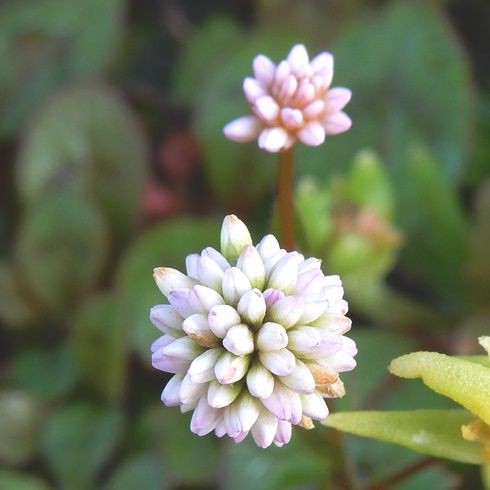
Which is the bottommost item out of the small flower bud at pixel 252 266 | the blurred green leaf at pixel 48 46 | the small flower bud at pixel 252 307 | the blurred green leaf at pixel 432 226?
the small flower bud at pixel 252 307

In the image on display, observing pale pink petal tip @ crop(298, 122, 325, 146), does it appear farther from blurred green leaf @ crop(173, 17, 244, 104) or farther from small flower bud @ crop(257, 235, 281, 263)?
blurred green leaf @ crop(173, 17, 244, 104)

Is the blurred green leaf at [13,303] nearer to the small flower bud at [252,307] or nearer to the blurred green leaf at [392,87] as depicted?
the blurred green leaf at [392,87]

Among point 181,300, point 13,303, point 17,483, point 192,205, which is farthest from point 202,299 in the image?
point 192,205

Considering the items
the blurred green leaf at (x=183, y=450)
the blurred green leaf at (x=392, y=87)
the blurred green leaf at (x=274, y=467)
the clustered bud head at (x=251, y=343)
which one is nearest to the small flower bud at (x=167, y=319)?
the clustered bud head at (x=251, y=343)

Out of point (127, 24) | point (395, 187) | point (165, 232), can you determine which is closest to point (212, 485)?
point (165, 232)

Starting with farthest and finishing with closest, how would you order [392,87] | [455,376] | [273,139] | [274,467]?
[392,87], [274,467], [273,139], [455,376]

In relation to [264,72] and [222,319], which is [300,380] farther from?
[264,72]

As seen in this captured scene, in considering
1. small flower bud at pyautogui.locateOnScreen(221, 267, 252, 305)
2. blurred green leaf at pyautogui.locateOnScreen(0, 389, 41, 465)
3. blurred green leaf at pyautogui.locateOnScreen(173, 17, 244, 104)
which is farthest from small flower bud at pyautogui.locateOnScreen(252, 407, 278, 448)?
blurred green leaf at pyautogui.locateOnScreen(173, 17, 244, 104)
